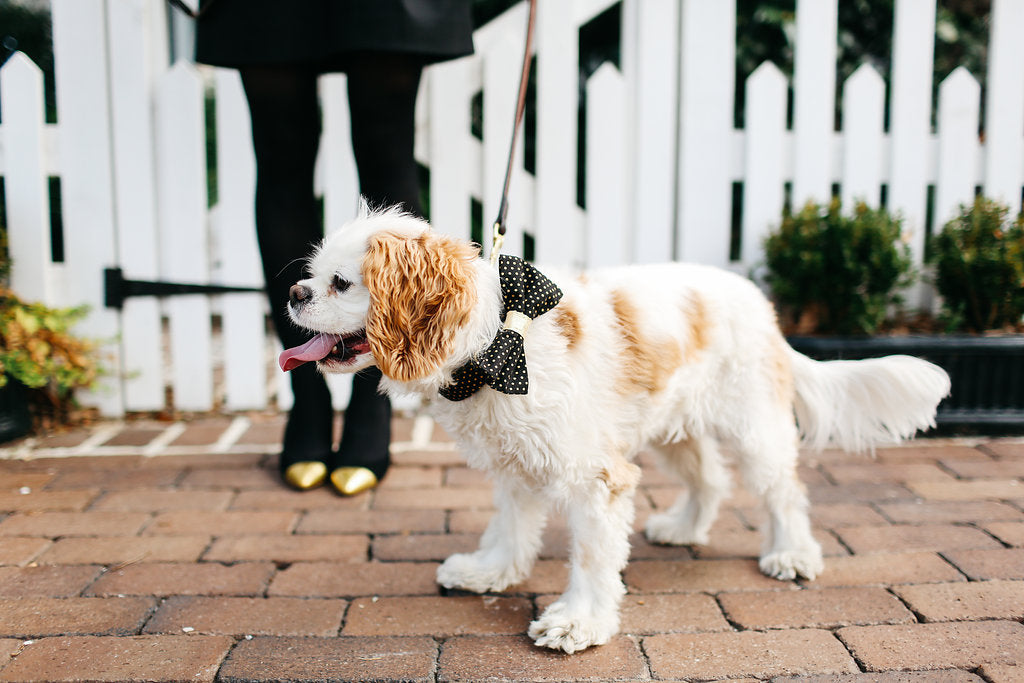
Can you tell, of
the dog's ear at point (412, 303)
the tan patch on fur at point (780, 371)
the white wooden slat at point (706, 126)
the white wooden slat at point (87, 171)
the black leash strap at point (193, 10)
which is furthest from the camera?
the white wooden slat at point (706, 126)

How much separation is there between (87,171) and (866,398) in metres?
3.45

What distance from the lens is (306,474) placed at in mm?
3000

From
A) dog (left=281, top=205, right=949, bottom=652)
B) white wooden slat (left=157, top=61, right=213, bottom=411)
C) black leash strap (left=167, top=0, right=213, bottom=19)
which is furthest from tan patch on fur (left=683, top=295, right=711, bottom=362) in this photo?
white wooden slat (left=157, top=61, right=213, bottom=411)

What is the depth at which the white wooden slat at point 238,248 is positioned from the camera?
12.2 feet

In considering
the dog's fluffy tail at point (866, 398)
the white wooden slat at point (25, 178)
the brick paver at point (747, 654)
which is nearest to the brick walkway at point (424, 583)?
the brick paver at point (747, 654)

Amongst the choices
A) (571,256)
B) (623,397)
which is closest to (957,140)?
(571,256)

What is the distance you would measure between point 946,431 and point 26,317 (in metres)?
4.10

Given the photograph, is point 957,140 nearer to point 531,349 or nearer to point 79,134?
point 531,349

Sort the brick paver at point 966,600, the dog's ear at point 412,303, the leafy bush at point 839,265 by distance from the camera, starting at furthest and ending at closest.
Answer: the leafy bush at point 839,265 < the brick paver at point 966,600 < the dog's ear at point 412,303

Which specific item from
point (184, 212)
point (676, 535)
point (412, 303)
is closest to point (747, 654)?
point (676, 535)

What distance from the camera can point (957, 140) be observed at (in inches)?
154

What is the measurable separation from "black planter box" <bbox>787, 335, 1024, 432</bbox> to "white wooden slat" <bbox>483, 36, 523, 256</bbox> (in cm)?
145

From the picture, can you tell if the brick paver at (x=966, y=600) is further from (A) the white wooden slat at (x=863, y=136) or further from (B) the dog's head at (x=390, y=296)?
(A) the white wooden slat at (x=863, y=136)

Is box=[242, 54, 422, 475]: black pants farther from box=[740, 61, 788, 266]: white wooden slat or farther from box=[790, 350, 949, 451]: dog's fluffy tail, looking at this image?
box=[740, 61, 788, 266]: white wooden slat
